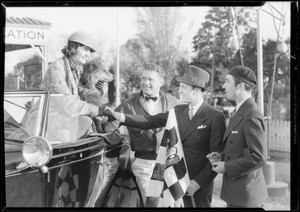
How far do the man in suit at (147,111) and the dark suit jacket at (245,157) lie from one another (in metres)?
0.56

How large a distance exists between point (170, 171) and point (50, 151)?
101cm

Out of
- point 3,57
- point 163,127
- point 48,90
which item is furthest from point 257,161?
point 3,57

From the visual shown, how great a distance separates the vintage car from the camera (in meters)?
2.89

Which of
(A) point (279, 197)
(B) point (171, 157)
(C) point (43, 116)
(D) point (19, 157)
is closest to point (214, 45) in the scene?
(B) point (171, 157)

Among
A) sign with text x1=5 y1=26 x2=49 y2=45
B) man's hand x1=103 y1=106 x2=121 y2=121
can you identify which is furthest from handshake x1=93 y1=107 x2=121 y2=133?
sign with text x1=5 y1=26 x2=49 y2=45

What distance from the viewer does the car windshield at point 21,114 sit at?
3.00m

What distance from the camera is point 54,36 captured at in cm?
299

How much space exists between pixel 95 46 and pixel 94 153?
Result: 3.02 ft

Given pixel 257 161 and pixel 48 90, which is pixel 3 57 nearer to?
pixel 48 90

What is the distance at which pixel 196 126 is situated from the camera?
→ 3047 millimetres

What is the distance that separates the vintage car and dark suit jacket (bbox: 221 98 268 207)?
0.81 m

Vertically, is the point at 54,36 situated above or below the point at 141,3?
below

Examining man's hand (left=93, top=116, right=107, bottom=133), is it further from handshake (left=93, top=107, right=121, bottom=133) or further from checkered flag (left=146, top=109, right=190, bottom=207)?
checkered flag (left=146, top=109, right=190, bottom=207)
